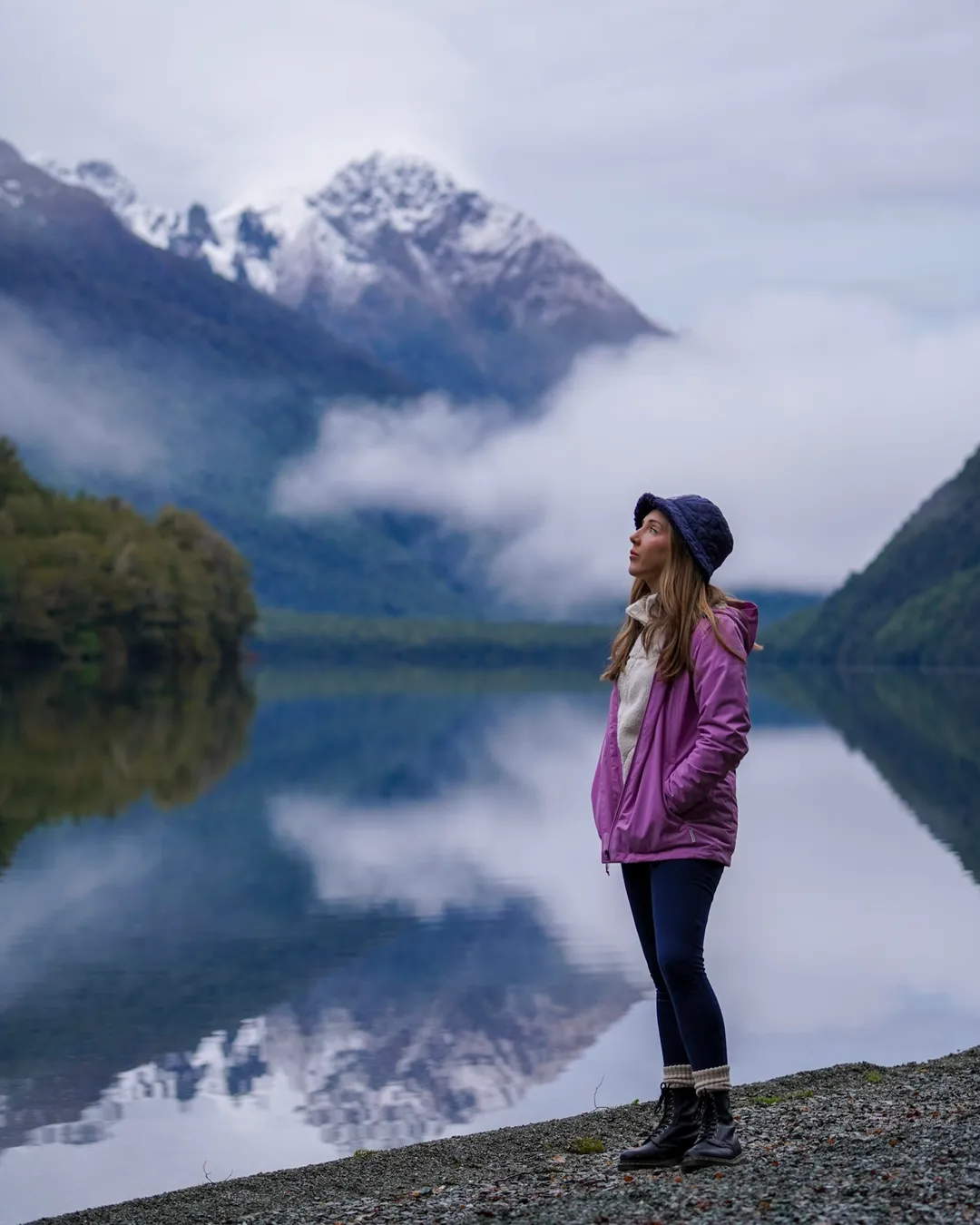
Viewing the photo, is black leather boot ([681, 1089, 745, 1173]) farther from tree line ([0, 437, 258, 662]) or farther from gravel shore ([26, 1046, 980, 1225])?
tree line ([0, 437, 258, 662])

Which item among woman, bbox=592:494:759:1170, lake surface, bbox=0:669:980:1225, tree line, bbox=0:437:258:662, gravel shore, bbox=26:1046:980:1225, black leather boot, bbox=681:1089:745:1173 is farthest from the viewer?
tree line, bbox=0:437:258:662

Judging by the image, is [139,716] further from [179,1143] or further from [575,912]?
[179,1143]

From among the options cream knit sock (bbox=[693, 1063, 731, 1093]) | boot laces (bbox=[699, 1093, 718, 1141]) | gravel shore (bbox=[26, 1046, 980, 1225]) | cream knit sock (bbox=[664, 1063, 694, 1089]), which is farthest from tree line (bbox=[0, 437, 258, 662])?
cream knit sock (bbox=[693, 1063, 731, 1093])

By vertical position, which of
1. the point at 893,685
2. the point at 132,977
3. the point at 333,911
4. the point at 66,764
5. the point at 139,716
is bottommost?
the point at 132,977

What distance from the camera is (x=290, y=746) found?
70.4 meters

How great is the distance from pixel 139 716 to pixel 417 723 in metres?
16.6

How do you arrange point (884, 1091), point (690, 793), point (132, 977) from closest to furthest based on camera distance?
point (690, 793) < point (884, 1091) < point (132, 977)

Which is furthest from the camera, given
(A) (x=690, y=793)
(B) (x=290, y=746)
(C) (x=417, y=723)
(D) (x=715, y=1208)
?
(C) (x=417, y=723)

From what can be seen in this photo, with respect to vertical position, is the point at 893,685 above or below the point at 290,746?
above

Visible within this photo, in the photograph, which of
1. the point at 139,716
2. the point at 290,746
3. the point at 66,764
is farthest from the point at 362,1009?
the point at 139,716

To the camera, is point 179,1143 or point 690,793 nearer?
point 690,793

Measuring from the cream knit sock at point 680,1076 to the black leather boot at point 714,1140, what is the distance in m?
0.12

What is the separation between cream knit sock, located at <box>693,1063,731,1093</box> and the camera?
33.4 feet

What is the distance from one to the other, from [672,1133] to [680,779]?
233 cm
